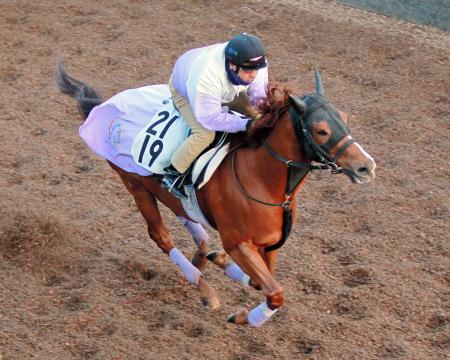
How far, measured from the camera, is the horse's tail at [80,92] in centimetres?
671

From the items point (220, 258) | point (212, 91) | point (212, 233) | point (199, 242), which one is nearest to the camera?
point (212, 91)

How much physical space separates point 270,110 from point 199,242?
161 centimetres

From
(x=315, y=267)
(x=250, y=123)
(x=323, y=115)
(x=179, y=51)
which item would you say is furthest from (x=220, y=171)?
(x=179, y=51)

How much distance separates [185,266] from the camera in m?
6.02

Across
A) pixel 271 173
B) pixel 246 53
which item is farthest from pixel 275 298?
pixel 246 53

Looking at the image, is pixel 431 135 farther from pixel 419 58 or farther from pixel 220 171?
pixel 220 171

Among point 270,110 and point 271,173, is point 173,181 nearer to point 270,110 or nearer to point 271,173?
point 271,173

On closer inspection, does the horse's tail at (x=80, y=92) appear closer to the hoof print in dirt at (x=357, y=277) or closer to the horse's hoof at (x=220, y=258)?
the horse's hoof at (x=220, y=258)

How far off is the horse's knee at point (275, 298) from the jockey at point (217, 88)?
1.00 metres

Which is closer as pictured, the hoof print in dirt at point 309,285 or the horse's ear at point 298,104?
the horse's ear at point 298,104

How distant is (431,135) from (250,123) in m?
3.41

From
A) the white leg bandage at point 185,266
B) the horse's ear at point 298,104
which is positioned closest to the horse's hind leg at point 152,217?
the white leg bandage at point 185,266

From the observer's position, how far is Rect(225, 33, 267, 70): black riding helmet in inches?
195

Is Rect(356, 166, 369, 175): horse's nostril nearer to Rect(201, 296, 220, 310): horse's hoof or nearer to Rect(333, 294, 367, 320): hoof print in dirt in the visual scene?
Rect(333, 294, 367, 320): hoof print in dirt
